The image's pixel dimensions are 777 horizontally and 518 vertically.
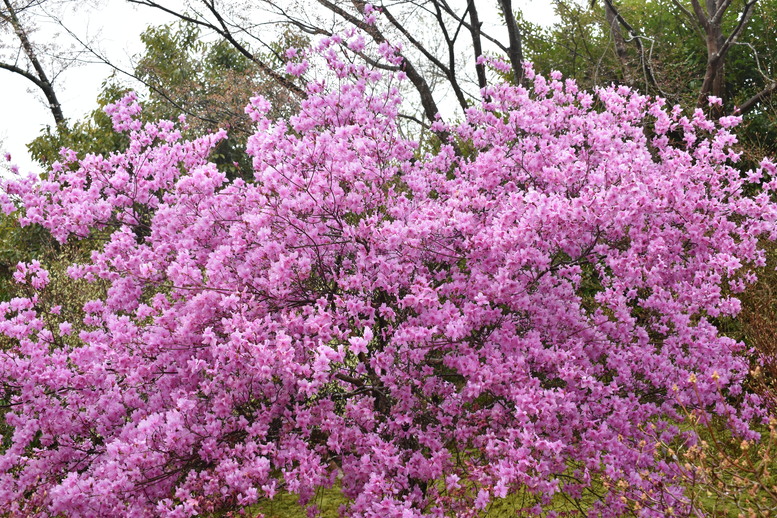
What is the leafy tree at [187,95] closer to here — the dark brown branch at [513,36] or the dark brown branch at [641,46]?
the dark brown branch at [513,36]

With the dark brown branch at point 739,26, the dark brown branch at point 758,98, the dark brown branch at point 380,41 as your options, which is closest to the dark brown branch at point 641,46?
the dark brown branch at point 739,26

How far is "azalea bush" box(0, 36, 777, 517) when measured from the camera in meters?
4.65

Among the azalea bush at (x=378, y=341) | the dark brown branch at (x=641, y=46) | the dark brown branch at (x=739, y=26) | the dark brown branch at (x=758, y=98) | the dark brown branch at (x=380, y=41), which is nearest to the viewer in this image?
the azalea bush at (x=378, y=341)

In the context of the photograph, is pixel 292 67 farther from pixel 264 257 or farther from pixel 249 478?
pixel 249 478

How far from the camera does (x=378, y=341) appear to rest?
5.37 metres

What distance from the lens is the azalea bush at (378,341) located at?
183 inches

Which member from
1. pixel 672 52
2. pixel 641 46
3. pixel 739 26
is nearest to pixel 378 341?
pixel 641 46

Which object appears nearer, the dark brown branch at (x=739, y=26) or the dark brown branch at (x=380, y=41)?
the dark brown branch at (x=739, y=26)

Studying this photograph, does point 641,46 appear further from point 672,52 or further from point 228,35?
point 228,35

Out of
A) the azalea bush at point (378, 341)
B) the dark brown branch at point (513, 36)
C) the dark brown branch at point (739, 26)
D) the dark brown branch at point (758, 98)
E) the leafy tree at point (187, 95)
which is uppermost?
the leafy tree at point (187, 95)

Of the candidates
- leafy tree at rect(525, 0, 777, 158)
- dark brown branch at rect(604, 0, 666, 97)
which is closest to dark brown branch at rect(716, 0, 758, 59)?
leafy tree at rect(525, 0, 777, 158)

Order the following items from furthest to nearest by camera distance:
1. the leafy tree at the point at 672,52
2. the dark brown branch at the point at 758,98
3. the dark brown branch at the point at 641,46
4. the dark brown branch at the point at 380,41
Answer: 1. the leafy tree at the point at 672,52
2. the dark brown branch at the point at 758,98
3. the dark brown branch at the point at 380,41
4. the dark brown branch at the point at 641,46

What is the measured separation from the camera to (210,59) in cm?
2102

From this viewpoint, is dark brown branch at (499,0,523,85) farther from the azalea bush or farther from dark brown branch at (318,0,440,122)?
the azalea bush
